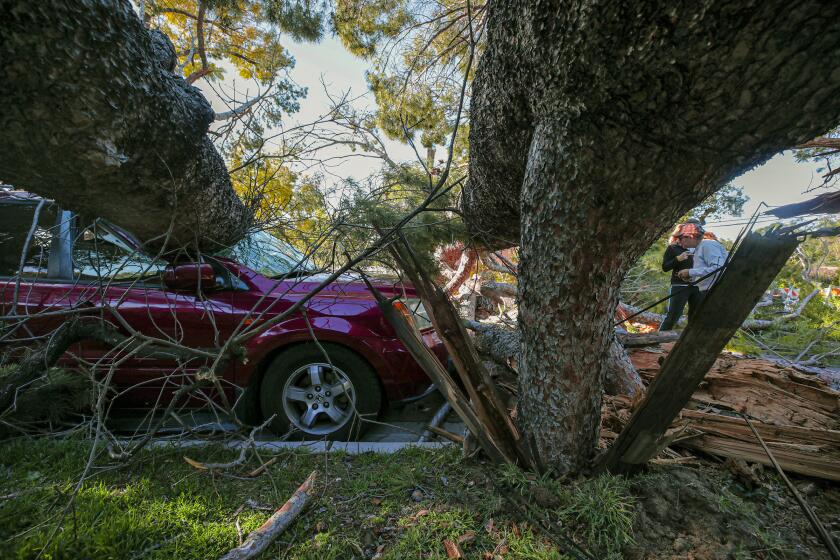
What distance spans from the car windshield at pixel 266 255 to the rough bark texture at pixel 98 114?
0.99m

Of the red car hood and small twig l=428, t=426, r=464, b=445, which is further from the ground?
the red car hood

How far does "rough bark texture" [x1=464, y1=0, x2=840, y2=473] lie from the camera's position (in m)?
1.02

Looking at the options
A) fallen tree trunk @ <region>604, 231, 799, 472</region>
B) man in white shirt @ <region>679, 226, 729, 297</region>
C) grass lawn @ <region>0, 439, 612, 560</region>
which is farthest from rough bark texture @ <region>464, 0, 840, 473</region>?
man in white shirt @ <region>679, 226, 729, 297</region>

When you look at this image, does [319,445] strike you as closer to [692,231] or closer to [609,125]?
[609,125]

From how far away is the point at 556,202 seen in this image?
60.3 inches

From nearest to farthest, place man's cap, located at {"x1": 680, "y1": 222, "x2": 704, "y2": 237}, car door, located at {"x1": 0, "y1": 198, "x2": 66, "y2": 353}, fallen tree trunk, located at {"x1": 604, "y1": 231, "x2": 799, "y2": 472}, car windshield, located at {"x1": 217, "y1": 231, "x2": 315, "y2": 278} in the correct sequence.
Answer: fallen tree trunk, located at {"x1": 604, "y1": 231, "x2": 799, "y2": 472} → car door, located at {"x1": 0, "y1": 198, "x2": 66, "y2": 353} → car windshield, located at {"x1": 217, "y1": 231, "x2": 315, "y2": 278} → man's cap, located at {"x1": 680, "y1": 222, "x2": 704, "y2": 237}

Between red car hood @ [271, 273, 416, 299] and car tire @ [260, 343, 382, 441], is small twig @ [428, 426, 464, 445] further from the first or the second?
red car hood @ [271, 273, 416, 299]

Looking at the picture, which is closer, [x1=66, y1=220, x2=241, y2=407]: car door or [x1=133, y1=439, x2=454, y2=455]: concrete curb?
[x1=133, y1=439, x2=454, y2=455]: concrete curb

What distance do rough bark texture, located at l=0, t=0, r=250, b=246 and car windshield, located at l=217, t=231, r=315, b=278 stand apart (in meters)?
0.99

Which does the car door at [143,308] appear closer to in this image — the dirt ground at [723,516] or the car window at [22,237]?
the car window at [22,237]

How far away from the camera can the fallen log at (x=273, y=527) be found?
152 cm

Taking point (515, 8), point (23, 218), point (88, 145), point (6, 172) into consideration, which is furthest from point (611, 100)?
point (23, 218)

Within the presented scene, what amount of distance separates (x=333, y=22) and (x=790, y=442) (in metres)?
6.82

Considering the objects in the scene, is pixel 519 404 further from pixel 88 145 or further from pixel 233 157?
pixel 233 157
